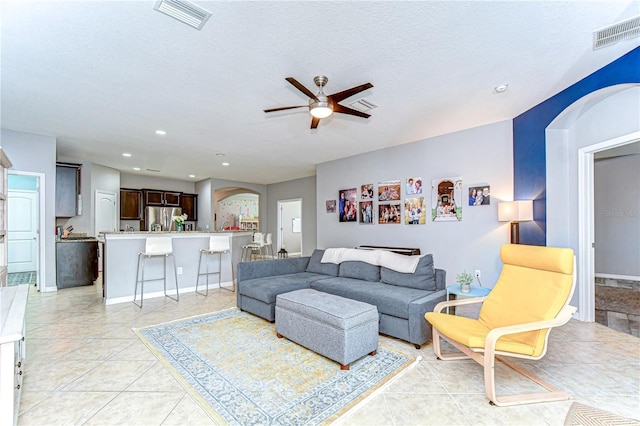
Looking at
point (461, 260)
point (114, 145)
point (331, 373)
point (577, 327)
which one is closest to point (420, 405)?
point (331, 373)

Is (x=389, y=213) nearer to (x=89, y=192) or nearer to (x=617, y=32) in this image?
(x=617, y=32)

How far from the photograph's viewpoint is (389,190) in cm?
548

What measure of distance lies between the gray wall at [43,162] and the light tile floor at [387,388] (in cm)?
231

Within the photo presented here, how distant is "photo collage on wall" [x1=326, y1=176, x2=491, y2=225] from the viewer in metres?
4.57

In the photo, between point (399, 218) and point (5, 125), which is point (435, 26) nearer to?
point (399, 218)

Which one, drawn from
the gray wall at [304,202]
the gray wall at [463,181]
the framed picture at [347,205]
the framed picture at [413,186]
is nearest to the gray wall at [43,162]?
the framed picture at [347,205]

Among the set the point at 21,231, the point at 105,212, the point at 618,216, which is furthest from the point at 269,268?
the point at 618,216

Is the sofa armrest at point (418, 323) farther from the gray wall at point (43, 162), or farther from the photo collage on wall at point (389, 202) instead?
the gray wall at point (43, 162)

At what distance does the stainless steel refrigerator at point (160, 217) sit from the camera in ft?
27.9

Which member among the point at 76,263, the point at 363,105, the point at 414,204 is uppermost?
the point at 363,105

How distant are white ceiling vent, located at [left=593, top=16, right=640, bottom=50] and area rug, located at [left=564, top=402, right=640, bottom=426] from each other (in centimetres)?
272

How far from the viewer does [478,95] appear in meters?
3.32

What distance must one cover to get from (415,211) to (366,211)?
1.07 metres

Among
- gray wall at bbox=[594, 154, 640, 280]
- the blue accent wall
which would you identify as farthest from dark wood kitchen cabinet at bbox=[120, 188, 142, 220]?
gray wall at bbox=[594, 154, 640, 280]
